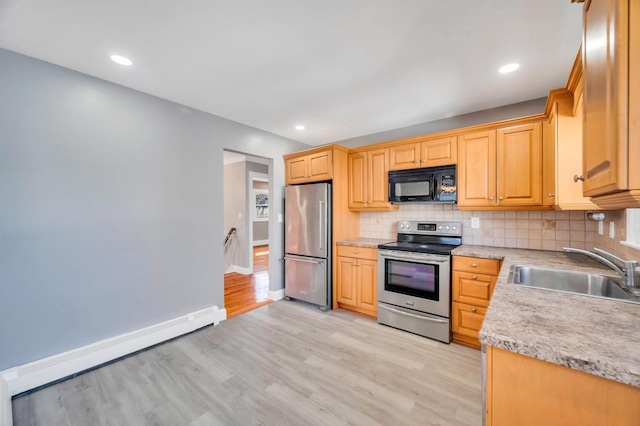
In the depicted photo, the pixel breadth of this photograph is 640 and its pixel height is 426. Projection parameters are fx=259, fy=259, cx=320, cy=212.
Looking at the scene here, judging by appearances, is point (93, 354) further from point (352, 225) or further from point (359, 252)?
point (352, 225)

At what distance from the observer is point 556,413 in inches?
29.7

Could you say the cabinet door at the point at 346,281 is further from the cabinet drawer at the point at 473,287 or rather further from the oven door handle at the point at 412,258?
the cabinet drawer at the point at 473,287

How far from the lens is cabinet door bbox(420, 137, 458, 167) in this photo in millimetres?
2787

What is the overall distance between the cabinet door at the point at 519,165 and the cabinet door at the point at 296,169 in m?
2.26

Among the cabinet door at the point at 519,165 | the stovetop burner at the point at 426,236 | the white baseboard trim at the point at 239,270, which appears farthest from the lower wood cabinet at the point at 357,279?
the white baseboard trim at the point at 239,270

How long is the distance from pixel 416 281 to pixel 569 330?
193cm

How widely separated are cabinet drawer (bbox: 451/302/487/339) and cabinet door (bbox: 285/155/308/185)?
7.81ft

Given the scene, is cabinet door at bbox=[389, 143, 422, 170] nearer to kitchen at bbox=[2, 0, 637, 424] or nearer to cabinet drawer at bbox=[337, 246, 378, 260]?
kitchen at bbox=[2, 0, 637, 424]

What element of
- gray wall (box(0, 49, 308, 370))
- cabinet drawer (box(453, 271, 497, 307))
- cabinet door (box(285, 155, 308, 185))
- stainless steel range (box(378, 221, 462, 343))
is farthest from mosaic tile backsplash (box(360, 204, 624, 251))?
gray wall (box(0, 49, 308, 370))

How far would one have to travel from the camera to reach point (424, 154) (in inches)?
117

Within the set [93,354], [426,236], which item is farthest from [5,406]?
[426,236]

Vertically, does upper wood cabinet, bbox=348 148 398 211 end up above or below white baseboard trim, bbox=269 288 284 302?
above

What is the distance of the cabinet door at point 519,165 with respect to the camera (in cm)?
237

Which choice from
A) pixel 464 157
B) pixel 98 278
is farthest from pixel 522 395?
pixel 98 278
